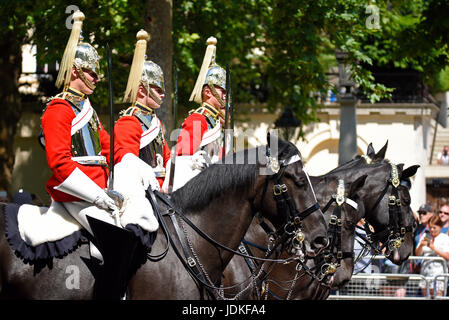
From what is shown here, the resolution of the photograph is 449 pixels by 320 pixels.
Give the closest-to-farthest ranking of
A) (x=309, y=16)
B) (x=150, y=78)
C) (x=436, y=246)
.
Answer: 1. (x=150, y=78)
2. (x=436, y=246)
3. (x=309, y=16)

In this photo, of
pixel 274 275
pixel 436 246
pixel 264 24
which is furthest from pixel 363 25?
pixel 274 275

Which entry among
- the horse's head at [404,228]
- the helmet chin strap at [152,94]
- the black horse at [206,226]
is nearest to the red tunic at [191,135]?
the helmet chin strap at [152,94]

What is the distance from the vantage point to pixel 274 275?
25.2ft

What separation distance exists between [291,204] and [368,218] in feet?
10.5

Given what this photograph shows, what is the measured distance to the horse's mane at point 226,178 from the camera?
5.70m

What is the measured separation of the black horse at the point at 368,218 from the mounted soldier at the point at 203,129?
3.75ft

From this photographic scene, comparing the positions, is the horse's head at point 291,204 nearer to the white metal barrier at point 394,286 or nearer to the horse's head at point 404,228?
the horse's head at point 404,228

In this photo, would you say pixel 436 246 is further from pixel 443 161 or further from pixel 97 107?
pixel 443 161

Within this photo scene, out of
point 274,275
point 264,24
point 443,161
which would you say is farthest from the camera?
point 443,161

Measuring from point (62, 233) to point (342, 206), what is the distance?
3217 millimetres

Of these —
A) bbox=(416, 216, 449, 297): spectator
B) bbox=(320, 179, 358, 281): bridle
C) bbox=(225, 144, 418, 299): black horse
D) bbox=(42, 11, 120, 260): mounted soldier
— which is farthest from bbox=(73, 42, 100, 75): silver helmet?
bbox=(416, 216, 449, 297): spectator

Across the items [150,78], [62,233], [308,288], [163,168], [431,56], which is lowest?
[308,288]

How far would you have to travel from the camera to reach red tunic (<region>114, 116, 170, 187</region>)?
243 inches

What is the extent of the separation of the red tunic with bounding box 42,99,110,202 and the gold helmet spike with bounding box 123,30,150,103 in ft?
2.93
